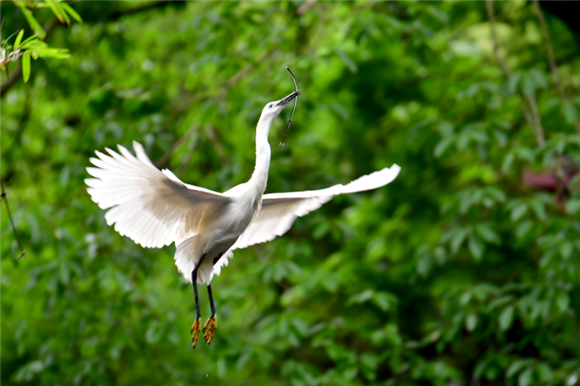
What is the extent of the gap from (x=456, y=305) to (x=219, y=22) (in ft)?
9.54

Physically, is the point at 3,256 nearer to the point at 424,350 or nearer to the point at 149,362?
the point at 149,362

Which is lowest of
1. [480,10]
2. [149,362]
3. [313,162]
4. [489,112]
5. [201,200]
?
[149,362]

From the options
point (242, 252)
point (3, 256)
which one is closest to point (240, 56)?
point (242, 252)

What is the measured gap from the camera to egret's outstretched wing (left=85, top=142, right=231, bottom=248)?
1991 millimetres

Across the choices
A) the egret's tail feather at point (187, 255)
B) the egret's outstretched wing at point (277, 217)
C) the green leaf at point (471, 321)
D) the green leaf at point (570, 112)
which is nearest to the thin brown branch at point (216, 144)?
the egret's outstretched wing at point (277, 217)

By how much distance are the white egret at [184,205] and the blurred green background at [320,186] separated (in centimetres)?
199

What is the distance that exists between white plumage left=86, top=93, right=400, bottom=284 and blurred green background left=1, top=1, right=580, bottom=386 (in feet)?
6.51

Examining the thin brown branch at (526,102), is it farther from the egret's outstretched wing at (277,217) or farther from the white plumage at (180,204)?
the white plumage at (180,204)

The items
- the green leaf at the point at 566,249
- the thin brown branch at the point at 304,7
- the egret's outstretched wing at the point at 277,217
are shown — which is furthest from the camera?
the thin brown branch at the point at 304,7

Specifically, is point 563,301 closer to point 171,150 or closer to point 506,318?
point 506,318

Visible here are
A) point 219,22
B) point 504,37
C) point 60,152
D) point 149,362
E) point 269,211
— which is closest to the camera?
point 269,211

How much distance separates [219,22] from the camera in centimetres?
480

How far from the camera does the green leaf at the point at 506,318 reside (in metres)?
3.98

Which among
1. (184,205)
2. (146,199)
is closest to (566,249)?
(184,205)
